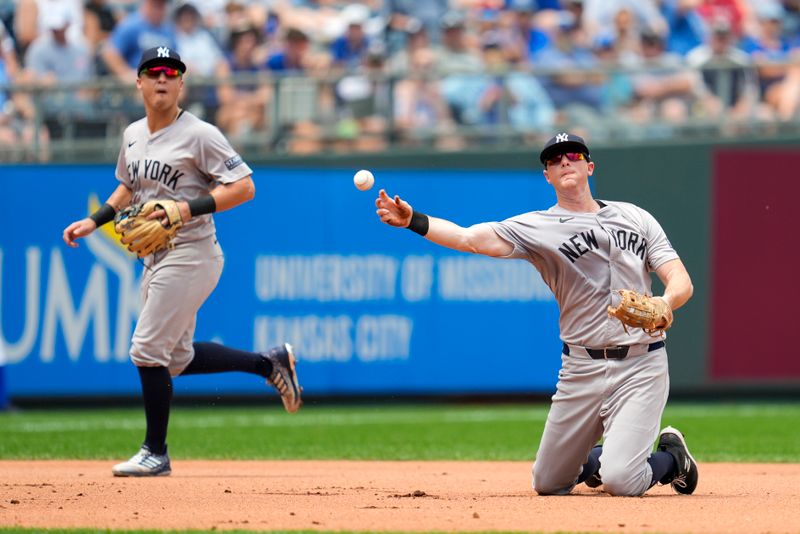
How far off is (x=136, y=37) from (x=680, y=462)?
847 centimetres

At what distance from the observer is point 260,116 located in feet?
42.1

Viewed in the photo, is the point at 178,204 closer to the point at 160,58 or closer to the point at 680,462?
the point at 160,58

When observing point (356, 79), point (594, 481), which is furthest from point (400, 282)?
point (594, 481)

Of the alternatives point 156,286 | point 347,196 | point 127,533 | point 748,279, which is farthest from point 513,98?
point 127,533

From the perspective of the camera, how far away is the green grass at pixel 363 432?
360 inches

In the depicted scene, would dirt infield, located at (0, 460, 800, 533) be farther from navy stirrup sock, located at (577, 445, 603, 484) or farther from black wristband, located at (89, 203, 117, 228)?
black wristband, located at (89, 203, 117, 228)

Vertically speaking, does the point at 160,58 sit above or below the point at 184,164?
above

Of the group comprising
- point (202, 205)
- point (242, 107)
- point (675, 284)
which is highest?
point (242, 107)

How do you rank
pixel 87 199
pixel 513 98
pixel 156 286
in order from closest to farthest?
pixel 156 286 → pixel 87 199 → pixel 513 98

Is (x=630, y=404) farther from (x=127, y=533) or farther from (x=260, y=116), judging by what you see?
(x=260, y=116)

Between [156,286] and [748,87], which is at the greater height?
[748,87]

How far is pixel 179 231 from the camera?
7191 mm

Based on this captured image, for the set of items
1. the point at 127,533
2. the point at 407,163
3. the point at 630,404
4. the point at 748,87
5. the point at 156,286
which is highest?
the point at 748,87

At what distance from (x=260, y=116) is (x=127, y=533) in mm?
8105
